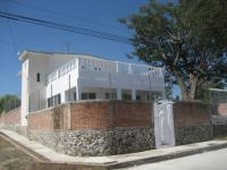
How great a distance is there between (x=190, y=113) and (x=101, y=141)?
8331 millimetres

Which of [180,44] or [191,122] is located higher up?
[180,44]

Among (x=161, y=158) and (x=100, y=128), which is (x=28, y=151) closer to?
(x=100, y=128)

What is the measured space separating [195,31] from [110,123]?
12746 millimetres

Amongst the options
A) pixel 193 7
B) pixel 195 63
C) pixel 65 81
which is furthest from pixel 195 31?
pixel 65 81

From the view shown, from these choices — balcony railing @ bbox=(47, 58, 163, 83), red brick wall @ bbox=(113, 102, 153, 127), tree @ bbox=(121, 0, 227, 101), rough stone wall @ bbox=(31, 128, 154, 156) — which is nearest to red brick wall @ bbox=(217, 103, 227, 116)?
tree @ bbox=(121, 0, 227, 101)

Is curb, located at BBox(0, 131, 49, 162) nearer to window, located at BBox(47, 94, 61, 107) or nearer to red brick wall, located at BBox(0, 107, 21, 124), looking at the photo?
window, located at BBox(47, 94, 61, 107)

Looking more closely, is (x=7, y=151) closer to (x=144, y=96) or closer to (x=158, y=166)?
(x=158, y=166)

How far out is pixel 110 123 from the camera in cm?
2078

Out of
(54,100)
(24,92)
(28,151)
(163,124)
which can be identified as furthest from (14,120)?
(163,124)

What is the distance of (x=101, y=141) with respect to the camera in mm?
20422

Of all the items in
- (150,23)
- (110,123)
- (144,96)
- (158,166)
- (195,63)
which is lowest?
(158,166)

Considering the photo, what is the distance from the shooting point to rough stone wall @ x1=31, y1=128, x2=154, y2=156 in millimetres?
A: 20391

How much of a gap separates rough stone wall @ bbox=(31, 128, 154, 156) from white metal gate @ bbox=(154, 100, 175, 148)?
1.07 meters

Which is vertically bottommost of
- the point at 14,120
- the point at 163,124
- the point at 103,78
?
the point at 163,124
